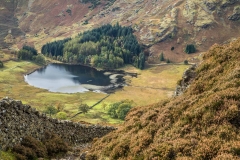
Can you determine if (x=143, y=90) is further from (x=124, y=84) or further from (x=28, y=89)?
(x=28, y=89)

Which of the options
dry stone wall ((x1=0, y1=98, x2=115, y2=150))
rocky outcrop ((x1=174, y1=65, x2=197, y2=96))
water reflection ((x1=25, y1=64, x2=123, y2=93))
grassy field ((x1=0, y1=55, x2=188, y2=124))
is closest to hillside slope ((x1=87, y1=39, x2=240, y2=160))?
rocky outcrop ((x1=174, y1=65, x2=197, y2=96))

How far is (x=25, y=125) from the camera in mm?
21297

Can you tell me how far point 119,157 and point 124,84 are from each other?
160119 mm

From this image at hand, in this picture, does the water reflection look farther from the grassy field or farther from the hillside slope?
the hillside slope

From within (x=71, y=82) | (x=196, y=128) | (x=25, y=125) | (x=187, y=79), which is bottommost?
(x=71, y=82)

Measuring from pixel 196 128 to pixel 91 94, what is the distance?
460 feet

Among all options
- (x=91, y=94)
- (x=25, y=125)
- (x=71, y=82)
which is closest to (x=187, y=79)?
(x=25, y=125)

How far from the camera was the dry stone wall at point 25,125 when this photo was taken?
61.7 ft

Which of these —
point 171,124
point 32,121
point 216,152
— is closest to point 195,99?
point 171,124

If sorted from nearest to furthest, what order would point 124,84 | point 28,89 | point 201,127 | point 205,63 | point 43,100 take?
point 201,127
point 205,63
point 43,100
point 28,89
point 124,84

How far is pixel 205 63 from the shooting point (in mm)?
24375

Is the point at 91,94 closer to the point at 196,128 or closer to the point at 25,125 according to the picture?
the point at 25,125

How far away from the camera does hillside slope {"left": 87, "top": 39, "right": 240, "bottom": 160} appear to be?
12.8 meters

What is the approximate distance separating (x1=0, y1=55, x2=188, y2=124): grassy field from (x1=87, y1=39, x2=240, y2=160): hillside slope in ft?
300
